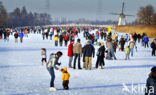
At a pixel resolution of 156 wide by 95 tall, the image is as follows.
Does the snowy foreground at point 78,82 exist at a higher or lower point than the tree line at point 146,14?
lower

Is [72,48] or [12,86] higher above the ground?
[72,48]

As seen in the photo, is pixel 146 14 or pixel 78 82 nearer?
pixel 78 82

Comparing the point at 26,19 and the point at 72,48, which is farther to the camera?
the point at 26,19

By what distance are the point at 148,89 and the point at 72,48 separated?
7.85 meters

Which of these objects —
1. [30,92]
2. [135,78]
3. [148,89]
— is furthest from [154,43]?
[148,89]

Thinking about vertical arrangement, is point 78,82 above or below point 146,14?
below

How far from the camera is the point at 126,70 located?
44.6 feet

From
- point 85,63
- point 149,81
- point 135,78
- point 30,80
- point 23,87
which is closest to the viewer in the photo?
point 149,81

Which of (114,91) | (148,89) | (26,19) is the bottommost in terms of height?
(114,91)

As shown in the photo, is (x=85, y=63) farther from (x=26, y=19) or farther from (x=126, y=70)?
(x=26, y=19)

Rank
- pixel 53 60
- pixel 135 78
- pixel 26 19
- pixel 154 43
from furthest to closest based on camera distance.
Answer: pixel 26 19 < pixel 154 43 < pixel 135 78 < pixel 53 60

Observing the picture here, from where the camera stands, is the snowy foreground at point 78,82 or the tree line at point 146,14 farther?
the tree line at point 146,14

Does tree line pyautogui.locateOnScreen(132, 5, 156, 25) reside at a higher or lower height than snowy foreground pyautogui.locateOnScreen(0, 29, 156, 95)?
higher

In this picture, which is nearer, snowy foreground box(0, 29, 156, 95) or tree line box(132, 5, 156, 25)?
snowy foreground box(0, 29, 156, 95)
